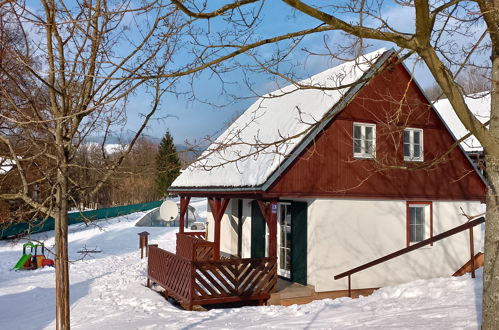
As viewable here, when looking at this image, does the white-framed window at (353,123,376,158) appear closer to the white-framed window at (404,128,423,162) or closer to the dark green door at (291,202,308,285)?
the white-framed window at (404,128,423,162)

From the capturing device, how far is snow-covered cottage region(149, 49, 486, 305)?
11398mm

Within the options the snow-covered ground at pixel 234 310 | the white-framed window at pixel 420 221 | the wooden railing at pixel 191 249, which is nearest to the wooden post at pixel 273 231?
the snow-covered ground at pixel 234 310

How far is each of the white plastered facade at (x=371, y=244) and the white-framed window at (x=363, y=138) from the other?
1.31 meters

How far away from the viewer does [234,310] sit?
9516 millimetres

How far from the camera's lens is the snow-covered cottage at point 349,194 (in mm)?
11398

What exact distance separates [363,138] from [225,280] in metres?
5.30

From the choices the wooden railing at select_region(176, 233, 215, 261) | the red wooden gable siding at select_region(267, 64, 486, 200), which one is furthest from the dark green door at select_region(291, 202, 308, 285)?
the wooden railing at select_region(176, 233, 215, 261)

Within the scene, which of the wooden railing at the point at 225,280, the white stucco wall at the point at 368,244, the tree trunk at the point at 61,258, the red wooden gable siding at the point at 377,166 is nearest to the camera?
the tree trunk at the point at 61,258

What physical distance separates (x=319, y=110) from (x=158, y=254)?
6.02 metres

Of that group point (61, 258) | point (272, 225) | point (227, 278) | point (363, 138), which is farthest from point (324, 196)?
point (61, 258)

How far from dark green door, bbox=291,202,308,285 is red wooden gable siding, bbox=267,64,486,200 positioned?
1.00 m

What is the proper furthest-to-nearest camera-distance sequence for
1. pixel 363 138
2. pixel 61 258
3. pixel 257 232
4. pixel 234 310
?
pixel 257 232, pixel 363 138, pixel 234 310, pixel 61 258

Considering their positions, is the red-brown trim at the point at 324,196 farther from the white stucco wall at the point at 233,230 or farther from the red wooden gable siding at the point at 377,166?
the white stucco wall at the point at 233,230

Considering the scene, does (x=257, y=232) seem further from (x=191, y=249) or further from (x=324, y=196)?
(x=324, y=196)
